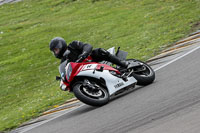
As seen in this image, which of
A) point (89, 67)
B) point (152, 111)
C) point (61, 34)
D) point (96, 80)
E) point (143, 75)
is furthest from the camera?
point (61, 34)

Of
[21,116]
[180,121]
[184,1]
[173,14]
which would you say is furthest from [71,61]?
[184,1]

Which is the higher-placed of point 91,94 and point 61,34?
point 91,94

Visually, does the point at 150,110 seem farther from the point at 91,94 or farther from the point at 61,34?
the point at 61,34

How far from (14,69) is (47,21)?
11080 millimetres

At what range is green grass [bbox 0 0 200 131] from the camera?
13.9 meters

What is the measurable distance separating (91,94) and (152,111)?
1.89 meters

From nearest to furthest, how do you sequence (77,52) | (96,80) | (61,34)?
(96,80) < (77,52) < (61,34)

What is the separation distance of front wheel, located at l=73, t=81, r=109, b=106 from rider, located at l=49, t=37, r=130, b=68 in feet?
2.10

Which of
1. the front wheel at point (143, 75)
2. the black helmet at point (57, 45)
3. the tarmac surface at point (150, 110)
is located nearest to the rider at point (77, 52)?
the black helmet at point (57, 45)

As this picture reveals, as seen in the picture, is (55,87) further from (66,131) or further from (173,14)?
(173,14)

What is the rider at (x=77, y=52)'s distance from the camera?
8.80m

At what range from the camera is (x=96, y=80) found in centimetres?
877

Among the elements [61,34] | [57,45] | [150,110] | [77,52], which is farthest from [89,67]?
[61,34]

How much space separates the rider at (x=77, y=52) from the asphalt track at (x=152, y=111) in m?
0.90
